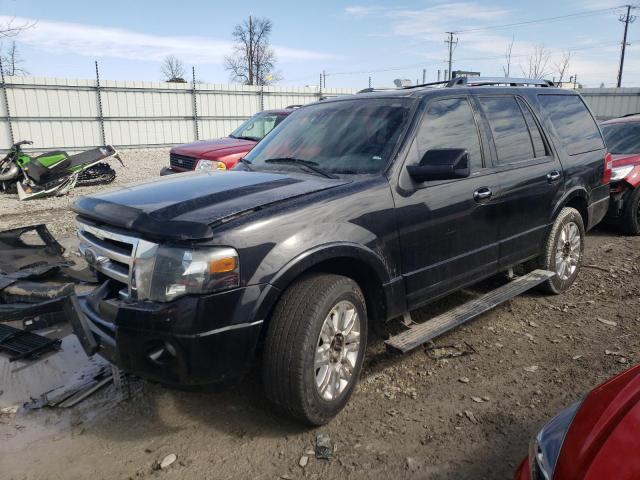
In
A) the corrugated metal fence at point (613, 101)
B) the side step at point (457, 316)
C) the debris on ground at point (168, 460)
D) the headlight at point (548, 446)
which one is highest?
the corrugated metal fence at point (613, 101)

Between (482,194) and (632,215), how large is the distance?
4.88 m

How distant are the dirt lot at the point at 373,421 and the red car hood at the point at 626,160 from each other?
4009 millimetres

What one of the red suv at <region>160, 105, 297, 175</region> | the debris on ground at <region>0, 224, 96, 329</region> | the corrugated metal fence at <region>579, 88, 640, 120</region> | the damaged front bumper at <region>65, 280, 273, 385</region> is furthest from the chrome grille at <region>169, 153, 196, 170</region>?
the corrugated metal fence at <region>579, 88, 640, 120</region>

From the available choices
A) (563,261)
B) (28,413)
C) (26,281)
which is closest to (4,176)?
(26,281)

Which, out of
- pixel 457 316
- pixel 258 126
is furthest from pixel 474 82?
pixel 258 126

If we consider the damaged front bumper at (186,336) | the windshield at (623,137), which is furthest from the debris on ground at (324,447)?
the windshield at (623,137)

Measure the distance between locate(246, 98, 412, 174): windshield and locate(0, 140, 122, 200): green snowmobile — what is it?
9012 millimetres

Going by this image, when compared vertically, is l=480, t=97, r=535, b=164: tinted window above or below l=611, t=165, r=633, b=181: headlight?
above

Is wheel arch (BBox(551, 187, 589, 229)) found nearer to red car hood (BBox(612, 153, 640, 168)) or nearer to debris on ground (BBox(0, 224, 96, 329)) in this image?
red car hood (BBox(612, 153, 640, 168))

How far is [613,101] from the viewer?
23.8 m

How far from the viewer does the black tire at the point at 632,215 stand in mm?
7324

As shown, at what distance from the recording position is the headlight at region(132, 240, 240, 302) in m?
2.46

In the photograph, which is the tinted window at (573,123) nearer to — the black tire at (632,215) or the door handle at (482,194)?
the door handle at (482,194)

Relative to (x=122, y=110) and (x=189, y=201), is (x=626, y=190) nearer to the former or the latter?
(x=189, y=201)
